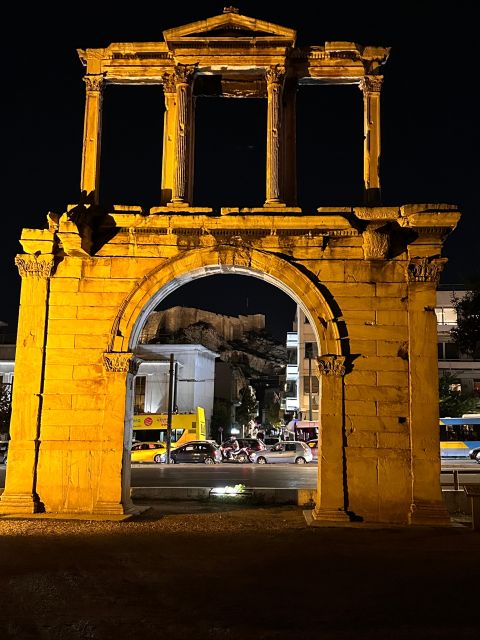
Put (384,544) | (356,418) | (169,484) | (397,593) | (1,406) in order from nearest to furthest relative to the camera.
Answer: (397,593)
(384,544)
(356,418)
(169,484)
(1,406)

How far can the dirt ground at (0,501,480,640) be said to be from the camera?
6113 mm

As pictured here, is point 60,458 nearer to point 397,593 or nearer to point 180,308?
point 397,593

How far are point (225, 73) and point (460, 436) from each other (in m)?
26.8

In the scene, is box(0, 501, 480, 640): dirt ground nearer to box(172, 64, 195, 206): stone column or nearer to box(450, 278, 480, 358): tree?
box(172, 64, 195, 206): stone column

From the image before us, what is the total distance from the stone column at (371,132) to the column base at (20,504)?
9.34 m

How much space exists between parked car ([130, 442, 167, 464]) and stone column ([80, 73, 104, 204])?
22.4 metres

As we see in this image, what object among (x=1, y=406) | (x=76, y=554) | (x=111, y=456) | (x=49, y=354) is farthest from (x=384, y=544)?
(x=1, y=406)

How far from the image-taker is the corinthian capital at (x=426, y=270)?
523 inches

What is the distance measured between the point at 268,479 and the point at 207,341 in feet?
218

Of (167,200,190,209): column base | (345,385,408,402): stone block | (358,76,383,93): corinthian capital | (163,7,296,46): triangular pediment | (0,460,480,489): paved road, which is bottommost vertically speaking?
(0,460,480,489): paved road

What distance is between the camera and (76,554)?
9.30 metres

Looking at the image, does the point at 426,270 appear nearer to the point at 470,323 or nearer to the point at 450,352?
the point at 470,323

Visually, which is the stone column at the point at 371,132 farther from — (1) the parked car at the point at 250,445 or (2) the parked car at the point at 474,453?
(1) the parked car at the point at 250,445

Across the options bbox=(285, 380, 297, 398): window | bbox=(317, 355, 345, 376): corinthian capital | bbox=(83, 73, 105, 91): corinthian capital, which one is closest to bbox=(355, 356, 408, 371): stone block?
bbox=(317, 355, 345, 376): corinthian capital
